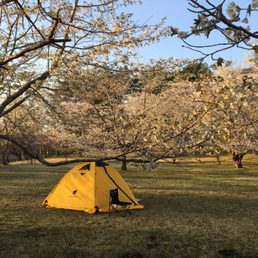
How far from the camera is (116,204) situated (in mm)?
10750

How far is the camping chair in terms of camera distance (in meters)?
10.7

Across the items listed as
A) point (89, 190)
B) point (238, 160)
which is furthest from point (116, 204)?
point (238, 160)

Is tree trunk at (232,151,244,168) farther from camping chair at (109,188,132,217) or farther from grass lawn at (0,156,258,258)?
camping chair at (109,188,132,217)

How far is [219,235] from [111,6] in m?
6.11

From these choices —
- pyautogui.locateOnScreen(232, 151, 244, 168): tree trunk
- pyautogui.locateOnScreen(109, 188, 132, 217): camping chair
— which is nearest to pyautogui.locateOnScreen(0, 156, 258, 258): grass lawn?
pyautogui.locateOnScreen(109, 188, 132, 217): camping chair

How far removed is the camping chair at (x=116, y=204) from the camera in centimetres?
1071

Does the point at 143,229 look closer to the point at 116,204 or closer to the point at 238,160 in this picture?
the point at 116,204

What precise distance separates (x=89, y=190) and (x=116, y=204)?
1.10 metres

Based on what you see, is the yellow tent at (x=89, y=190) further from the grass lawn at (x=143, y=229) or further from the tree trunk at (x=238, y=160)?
the tree trunk at (x=238, y=160)

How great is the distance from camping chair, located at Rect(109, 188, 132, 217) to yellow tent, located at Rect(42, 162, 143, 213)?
0.80 feet

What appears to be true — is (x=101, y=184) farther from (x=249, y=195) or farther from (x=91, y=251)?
(x=249, y=195)

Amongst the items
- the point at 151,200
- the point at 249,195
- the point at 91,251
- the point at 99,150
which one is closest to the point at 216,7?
the point at 91,251

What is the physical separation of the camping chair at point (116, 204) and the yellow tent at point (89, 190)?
242 mm

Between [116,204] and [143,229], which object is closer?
[143,229]
